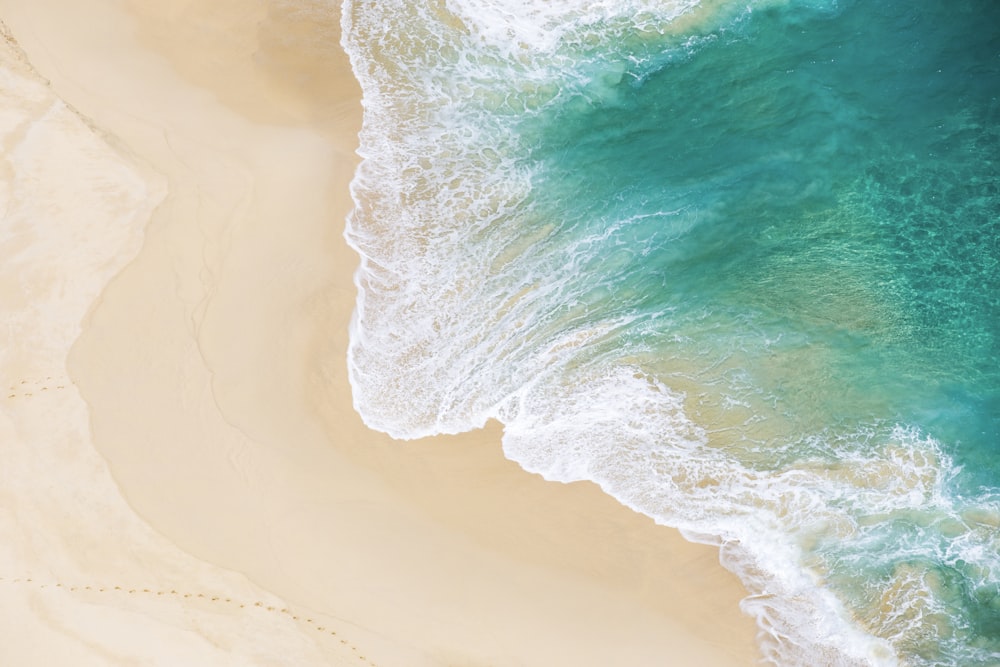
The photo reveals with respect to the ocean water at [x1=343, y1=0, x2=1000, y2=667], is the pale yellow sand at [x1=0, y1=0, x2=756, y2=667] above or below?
below

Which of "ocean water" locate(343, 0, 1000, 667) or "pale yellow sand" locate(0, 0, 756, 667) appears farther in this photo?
"ocean water" locate(343, 0, 1000, 667)

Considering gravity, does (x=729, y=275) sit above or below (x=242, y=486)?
above

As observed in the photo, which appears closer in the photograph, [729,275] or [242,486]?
[242,486]

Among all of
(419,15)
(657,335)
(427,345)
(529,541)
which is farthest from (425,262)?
(419,15)

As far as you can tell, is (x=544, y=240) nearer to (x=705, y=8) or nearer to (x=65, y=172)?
(x=705, y=8)

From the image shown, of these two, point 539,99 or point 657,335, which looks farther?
point 539,99
